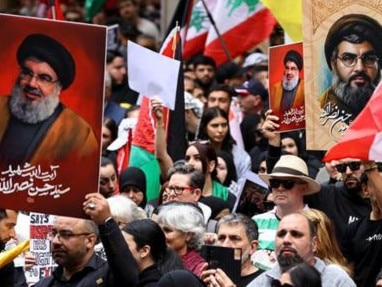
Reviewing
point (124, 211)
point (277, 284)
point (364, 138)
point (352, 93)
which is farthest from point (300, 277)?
point (124, 211)

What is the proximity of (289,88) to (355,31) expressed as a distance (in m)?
1.05

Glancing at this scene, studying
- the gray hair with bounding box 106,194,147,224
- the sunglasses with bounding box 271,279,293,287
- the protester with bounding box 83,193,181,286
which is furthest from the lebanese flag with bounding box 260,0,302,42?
the sunglasses with bounding box 271,279,293,287

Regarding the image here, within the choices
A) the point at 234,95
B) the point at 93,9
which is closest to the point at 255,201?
the point at 234,95

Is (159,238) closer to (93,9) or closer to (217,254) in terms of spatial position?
(217,254)

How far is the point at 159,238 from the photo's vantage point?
1190 centimetres

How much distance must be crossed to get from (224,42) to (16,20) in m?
8.96

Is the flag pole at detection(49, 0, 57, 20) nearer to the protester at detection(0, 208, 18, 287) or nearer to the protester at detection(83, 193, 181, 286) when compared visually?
the protester at detection(0, 208, 18, 287)

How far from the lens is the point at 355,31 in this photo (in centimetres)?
1270

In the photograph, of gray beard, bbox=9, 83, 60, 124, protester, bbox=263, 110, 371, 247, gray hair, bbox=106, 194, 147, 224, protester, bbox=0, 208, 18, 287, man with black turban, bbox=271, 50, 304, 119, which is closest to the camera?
gray beard, bbox=9, 83, 60, 124

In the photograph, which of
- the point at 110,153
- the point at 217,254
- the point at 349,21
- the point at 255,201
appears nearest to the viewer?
the point at 217,254

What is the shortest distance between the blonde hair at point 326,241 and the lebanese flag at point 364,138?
1.86ft

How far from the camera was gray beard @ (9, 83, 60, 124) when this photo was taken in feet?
37.8

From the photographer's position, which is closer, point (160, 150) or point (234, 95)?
point (160, 150)

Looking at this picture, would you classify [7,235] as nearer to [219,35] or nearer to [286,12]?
[286,12]
